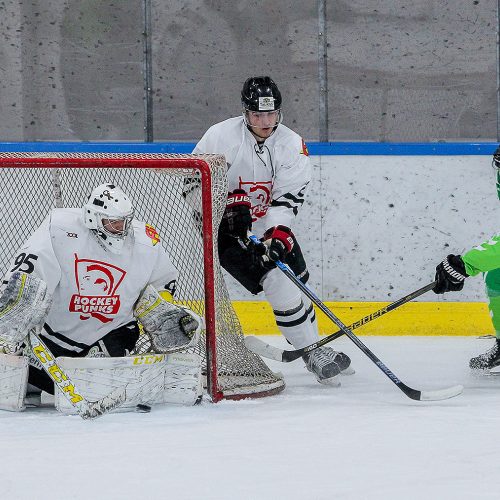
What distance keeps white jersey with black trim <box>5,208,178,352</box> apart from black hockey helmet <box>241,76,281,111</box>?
1.90ft

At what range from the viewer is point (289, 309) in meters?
4.09

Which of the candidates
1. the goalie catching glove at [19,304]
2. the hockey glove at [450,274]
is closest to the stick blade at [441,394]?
the hockey glove at [450,274]

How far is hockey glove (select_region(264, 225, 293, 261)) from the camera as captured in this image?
393 centimetres

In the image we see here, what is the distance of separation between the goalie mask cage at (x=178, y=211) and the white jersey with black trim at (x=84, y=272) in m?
0.17

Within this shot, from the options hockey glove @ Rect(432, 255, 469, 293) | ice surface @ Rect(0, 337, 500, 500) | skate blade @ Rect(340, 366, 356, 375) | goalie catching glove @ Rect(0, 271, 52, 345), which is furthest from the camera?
skate blade @ Rect(340, 366, 356, 375)

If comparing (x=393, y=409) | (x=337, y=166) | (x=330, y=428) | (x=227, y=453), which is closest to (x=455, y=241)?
(x=337, y=166)

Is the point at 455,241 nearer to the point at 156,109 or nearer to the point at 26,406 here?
the point at 156,109

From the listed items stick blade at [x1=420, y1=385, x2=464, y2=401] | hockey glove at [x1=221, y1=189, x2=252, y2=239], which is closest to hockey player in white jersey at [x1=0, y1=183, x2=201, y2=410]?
hockey glove at [x1=221, y1=189, x2=252, y2=239]

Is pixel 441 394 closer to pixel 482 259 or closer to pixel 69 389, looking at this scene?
pixel 482 259

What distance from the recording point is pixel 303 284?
4.01 meters

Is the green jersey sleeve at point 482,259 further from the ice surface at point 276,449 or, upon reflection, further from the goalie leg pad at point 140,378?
the goalie leg pad at point 140,378

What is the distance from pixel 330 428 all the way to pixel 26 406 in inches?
36.6

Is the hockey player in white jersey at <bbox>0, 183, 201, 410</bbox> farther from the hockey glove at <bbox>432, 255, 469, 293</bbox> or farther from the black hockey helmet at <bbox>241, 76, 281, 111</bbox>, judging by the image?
the hockey glove at <bbox>432, 255, 469, 293</bbox>

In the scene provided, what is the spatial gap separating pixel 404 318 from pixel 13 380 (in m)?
1.96
